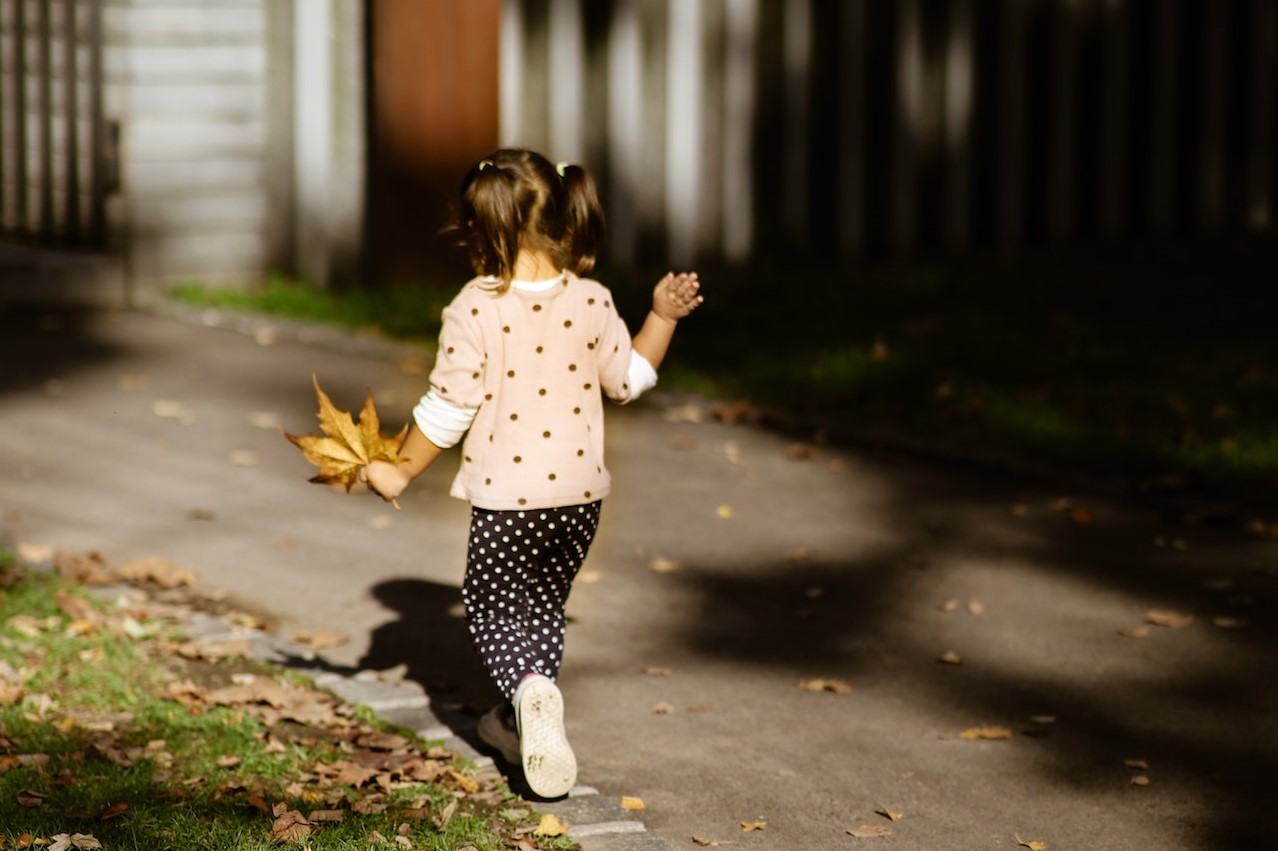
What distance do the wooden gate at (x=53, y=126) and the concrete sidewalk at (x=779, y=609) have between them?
217cm

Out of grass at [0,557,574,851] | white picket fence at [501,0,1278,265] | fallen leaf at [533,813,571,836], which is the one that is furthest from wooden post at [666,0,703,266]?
fallen leaf at [533,813,571,836]

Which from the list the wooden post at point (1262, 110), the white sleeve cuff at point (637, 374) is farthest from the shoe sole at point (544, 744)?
the wooden post at point (1262, 110)

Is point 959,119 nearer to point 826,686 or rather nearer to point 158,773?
point 826,686

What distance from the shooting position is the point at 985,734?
5.31m

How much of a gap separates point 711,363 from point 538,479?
554cm

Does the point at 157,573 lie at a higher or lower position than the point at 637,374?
lower

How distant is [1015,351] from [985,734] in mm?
5085

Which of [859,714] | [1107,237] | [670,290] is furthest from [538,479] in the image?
[1107,237]

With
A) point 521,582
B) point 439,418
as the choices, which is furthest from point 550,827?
point 439,418

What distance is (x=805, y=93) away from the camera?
1295cm

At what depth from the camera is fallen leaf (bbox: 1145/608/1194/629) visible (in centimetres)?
632

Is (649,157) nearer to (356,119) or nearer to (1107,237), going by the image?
(356,119)

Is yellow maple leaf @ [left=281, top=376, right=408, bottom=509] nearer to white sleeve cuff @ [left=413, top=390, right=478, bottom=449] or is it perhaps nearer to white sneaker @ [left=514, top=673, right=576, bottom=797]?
white sleeve cuff @ [left=413, top=390, right=478, bottom=449]

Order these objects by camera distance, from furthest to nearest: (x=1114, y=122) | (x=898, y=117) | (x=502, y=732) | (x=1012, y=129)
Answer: (x=1114, y=122)
(x=1012, y=129)
(x=898, y=117)
(x=502, y=732)
